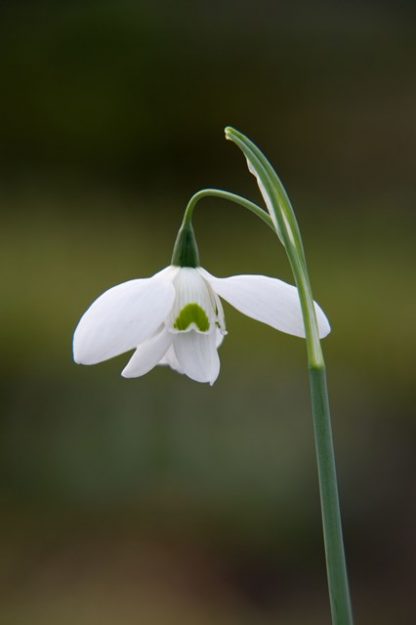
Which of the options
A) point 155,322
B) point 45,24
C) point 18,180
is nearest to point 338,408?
point 18,180

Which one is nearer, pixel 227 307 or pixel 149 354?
pixel 149 354

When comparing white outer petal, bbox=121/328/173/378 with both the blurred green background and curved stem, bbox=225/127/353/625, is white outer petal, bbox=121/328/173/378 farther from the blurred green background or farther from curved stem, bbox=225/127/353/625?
the blurred green background

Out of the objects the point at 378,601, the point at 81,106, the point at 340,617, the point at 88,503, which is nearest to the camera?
the point at 340,617

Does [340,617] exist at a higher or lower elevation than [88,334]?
lower

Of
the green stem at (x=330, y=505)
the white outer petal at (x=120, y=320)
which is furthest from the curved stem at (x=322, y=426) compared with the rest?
the white outer petal at (x=120, y=320)

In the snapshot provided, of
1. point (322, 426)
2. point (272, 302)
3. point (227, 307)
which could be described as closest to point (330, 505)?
point (322, 426)

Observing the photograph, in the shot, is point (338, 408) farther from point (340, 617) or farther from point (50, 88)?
point (340, 617)

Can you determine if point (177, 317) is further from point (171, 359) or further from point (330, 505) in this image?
point (330, 505)
